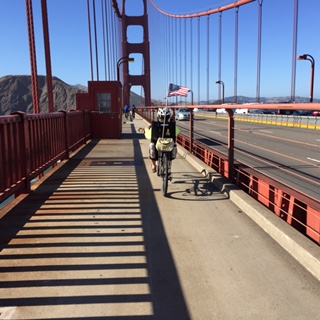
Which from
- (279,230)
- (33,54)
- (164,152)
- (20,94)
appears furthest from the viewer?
(20,94)

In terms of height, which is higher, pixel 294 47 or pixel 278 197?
pixel 294 47

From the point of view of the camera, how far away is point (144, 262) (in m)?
3.27

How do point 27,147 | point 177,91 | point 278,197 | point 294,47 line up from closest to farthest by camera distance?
1. point 278,197
2. point 27,147
3. point 294,47
4. point 177,91

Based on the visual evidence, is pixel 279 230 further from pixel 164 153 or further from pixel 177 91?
pixel 177 91

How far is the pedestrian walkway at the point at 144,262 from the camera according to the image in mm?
2559

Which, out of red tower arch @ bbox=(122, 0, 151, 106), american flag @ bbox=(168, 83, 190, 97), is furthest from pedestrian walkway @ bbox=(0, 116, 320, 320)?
red tower arch @ bbox=(122, 0, 151, 106)

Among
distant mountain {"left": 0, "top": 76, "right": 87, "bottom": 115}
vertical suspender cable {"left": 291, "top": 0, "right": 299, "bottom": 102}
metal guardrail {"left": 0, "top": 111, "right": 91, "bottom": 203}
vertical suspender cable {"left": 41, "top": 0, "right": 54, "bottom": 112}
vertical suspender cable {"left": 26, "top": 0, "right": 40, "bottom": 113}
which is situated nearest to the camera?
metal guardrail {"left": 0, "top": 111, "right": 91, "bottom": 203}

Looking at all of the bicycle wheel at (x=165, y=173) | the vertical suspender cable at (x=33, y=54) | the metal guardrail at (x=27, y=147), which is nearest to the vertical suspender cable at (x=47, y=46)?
the vertical suspender cable at (x=33, y=54)

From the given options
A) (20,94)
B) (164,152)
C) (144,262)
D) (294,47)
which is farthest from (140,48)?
(144,262)

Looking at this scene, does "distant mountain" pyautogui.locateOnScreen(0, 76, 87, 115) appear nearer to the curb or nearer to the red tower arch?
the red tower arch

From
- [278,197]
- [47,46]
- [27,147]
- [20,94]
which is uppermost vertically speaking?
[20,94]

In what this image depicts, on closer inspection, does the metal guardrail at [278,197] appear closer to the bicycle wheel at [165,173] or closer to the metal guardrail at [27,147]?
the bicycle wheel at [165,173]

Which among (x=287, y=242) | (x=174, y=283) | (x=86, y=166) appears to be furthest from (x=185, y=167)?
(x=174, y=283)

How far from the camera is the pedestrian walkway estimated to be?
8.39 ft
